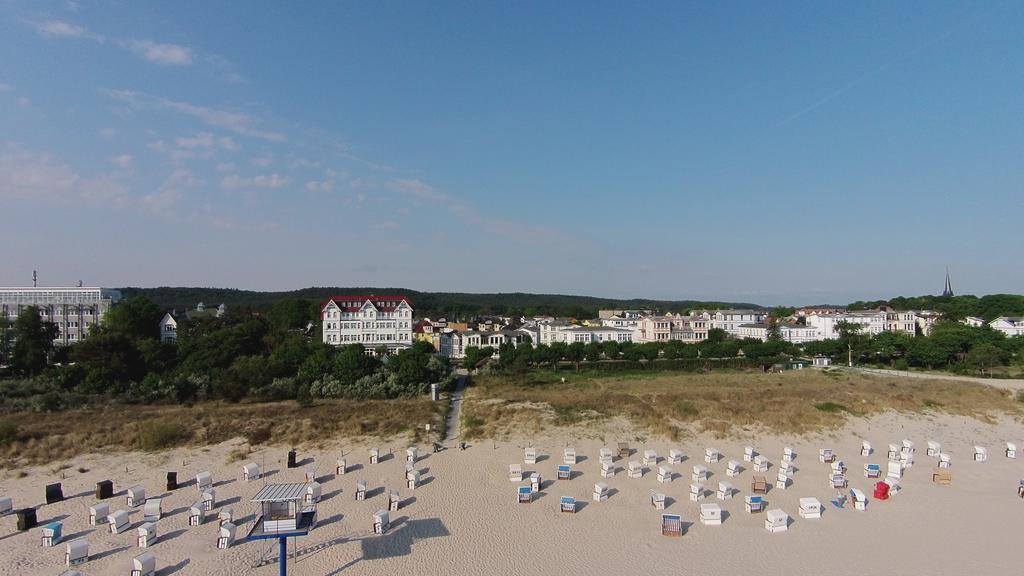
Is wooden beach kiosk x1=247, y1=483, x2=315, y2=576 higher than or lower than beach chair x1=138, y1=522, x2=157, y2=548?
higher

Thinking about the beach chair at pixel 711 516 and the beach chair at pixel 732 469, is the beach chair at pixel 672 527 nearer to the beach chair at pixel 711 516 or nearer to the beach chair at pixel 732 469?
the beach chair at pixel 711 516

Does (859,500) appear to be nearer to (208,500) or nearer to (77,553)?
(208,500)

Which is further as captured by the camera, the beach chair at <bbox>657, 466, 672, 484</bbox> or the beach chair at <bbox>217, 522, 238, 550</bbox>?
the beach chair at <bbox>657, 466, 672, 484</bbox>

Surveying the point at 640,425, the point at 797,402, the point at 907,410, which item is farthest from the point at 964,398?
the point at 640,425

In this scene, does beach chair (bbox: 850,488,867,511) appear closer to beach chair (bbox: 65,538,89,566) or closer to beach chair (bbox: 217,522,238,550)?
beach chair (bbox: 217,522,238,550)

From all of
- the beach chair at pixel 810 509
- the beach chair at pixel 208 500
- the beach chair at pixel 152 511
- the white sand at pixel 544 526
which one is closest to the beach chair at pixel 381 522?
the white sand at pixel 544 526

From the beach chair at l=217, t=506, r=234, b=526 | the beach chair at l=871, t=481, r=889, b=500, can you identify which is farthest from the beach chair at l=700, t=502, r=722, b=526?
the beach chair at l=217, t=506, r=234, b=526
